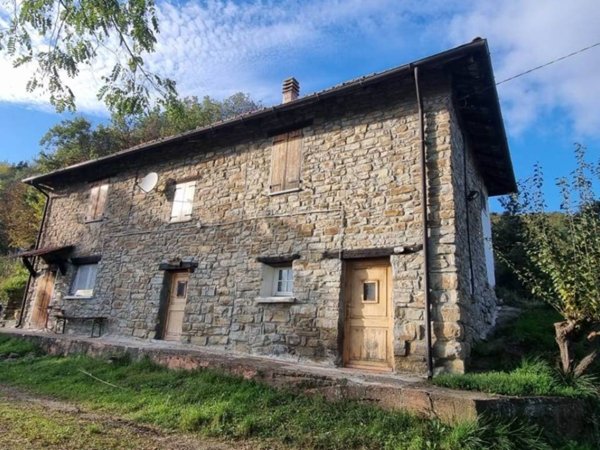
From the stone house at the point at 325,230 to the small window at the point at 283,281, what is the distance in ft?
0.10

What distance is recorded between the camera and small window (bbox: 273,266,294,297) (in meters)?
7.32

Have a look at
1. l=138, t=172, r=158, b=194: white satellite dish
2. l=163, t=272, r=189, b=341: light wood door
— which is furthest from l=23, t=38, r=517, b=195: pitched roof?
l=163, t=272, r=189, b=341: light wood door

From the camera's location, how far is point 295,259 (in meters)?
7.13

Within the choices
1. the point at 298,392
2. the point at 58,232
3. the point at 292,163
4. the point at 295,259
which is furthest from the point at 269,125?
the point at 58,232

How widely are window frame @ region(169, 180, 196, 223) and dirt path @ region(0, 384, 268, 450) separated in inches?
192

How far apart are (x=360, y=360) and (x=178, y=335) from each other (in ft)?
13.6

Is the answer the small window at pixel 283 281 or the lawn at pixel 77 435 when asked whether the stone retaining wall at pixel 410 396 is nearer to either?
the lawn at pixel 77 435

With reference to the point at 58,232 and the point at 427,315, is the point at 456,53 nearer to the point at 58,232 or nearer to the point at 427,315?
the point at 427,315

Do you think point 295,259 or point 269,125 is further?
point 269,125

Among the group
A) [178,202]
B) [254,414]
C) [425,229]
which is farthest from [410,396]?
[178,202]

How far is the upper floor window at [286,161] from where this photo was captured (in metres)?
7.74

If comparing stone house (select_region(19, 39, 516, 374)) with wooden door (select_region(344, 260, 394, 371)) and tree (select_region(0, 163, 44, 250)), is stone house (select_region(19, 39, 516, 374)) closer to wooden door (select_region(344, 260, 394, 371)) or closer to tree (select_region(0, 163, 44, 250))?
wooden door (select_region(344, 260, 394, 371))

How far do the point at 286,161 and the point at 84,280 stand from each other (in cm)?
666

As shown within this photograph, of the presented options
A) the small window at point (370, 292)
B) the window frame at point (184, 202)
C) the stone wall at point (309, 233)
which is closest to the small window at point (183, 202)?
the window frame at point (184, 202)
